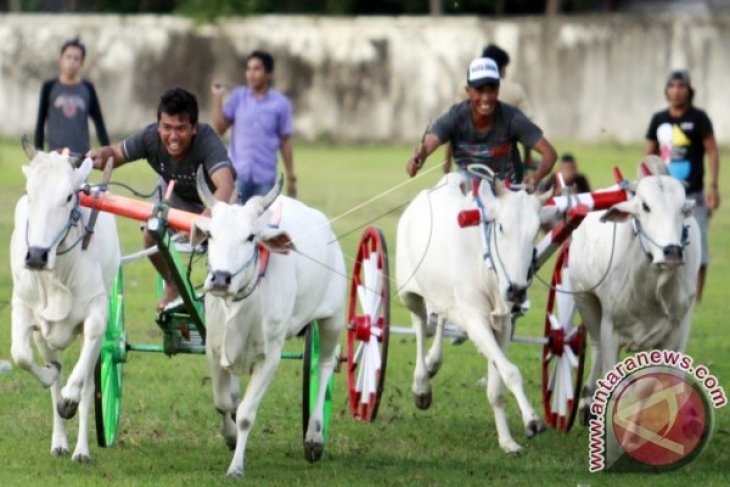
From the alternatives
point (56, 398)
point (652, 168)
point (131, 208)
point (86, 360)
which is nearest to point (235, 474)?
point (86, 360)

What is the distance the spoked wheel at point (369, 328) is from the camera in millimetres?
10281

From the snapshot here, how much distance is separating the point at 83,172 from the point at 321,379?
1.82m

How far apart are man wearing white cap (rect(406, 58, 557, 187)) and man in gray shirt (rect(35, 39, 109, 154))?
198 inches

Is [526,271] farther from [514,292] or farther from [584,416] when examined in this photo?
[584,416]

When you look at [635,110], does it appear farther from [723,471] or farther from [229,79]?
[723,471]

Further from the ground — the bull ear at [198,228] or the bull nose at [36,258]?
the bull ear at [198,228]

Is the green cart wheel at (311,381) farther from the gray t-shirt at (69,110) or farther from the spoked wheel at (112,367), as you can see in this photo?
the gray t-shirt at (69,110)

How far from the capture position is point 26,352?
27.6 feet

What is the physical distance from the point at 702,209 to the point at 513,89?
199 centimetres

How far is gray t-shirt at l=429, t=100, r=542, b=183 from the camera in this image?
1026cm

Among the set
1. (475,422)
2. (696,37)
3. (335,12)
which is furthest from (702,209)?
(335,12)

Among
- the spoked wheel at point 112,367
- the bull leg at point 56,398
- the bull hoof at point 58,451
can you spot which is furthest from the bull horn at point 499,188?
the bull hoof at point 58,451

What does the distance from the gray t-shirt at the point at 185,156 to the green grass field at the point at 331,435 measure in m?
1.41

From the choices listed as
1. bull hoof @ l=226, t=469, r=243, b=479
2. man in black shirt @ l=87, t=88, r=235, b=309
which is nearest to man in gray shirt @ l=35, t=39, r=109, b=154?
man in black shirt @ l=87, t=88, r=235, b=309
